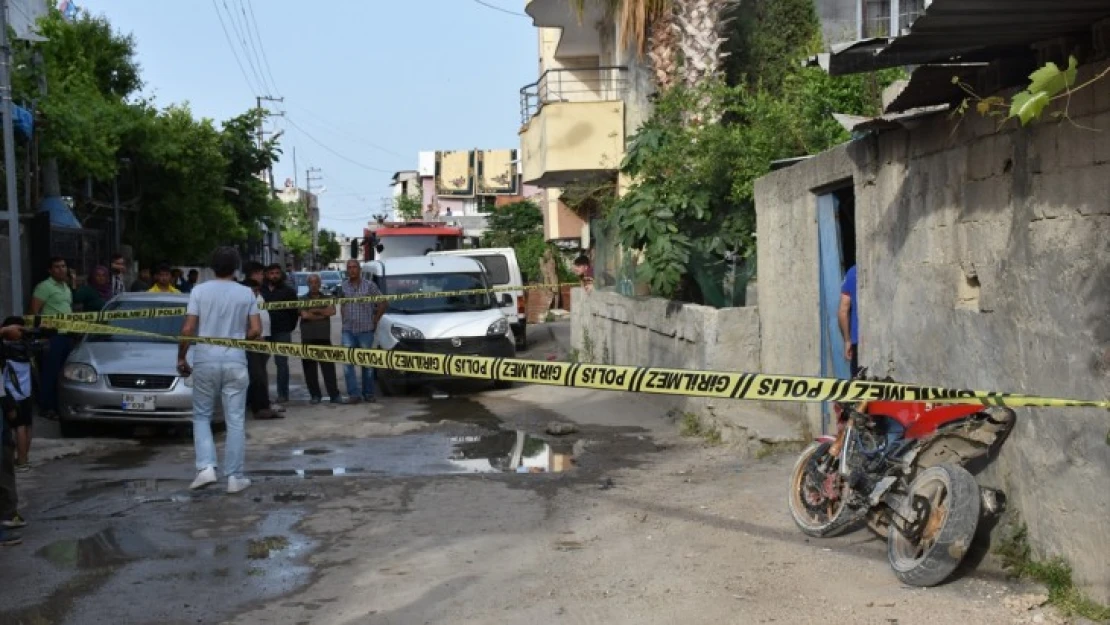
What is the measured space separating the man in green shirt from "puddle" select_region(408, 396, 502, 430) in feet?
12.6

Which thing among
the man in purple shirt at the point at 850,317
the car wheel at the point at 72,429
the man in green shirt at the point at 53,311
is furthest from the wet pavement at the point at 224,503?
the man in purple shirt at the point at 850,317

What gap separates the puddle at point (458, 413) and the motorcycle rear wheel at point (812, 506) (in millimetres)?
5957

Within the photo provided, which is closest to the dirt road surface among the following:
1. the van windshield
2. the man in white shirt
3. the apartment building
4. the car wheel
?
the man in white shirt

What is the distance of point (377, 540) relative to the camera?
734cm

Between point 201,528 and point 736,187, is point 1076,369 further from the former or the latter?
point 736,187

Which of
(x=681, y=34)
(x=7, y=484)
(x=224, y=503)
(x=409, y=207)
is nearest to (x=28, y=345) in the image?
(x=7, y=484)

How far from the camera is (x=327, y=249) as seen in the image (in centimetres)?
12538

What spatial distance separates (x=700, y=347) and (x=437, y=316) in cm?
549

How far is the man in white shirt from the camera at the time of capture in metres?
8.85

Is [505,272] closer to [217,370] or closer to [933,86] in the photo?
[217,370]

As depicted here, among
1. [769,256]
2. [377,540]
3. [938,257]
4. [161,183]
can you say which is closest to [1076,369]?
[938,257]

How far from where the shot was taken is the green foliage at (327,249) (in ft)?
403

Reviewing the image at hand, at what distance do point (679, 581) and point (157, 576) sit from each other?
278cm

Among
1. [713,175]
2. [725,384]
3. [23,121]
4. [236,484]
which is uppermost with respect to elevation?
[23,121]
